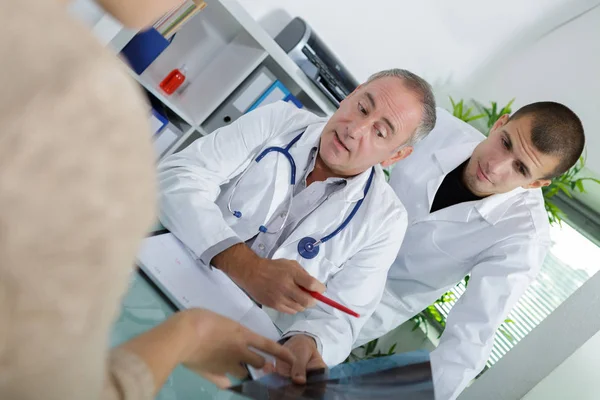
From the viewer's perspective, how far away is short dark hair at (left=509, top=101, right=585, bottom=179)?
68.9 inches

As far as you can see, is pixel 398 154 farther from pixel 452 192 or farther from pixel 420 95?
pixel 452 192

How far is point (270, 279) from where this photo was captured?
46.6 inches

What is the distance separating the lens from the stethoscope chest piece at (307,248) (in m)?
1.39

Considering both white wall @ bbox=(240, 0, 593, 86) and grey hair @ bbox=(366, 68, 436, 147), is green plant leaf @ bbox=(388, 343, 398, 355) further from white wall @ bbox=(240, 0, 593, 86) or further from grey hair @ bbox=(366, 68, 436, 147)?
white wall @ bbox=(240, 0, 593, 86)

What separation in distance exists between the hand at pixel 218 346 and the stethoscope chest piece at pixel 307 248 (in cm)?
63

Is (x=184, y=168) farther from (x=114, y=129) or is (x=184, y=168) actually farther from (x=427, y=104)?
(x=114, y=129)

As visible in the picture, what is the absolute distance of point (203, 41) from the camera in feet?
8.39

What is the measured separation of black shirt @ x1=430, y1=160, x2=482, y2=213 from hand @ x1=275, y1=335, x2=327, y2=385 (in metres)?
1.08

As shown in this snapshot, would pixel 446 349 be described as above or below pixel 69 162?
below

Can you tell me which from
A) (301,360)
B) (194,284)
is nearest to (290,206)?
(194,284)

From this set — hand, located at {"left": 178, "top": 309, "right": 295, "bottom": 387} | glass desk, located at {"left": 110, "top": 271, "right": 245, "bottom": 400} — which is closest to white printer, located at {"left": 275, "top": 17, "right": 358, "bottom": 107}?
glass desk, located at {"left": 110, "top": 271, "right": 245, "bottom": 400}

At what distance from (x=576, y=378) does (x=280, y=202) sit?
0.91m

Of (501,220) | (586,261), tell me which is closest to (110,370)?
(501,220)

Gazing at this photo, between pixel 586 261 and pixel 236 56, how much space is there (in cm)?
208
